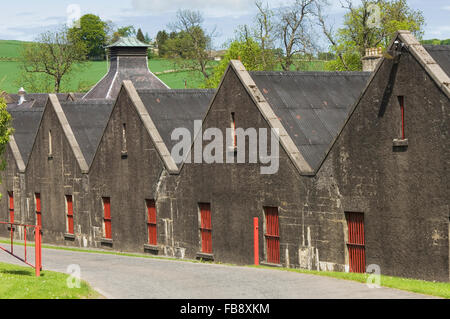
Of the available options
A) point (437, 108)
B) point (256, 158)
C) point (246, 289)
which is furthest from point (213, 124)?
point (246, 289)

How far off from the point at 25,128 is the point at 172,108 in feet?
47.9

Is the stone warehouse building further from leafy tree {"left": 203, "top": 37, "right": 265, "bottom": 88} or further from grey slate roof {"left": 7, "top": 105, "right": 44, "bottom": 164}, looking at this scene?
leafy tree {"left": 203, "top": 37, "right": 265, "bottom": 88}

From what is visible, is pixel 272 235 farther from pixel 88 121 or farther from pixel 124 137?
pixel 88 121

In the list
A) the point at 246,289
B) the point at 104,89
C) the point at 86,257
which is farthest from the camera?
the point at 104,89

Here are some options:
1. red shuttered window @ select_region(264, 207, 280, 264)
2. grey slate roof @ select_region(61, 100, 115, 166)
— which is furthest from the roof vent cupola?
red shuttered window @ select_region(264, 207, 280, 264)

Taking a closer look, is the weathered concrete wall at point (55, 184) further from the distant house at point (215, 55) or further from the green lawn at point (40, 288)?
the distant house at point (215, 55)

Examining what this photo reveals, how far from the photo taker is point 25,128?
1869 inches

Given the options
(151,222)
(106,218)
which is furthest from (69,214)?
(151,222)

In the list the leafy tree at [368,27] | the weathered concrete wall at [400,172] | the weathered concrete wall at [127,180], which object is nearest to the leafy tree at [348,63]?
the leafy tree at [368,27]

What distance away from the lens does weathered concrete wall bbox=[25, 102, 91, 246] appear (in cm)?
3906

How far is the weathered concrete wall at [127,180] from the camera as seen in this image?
3362 centimetres
